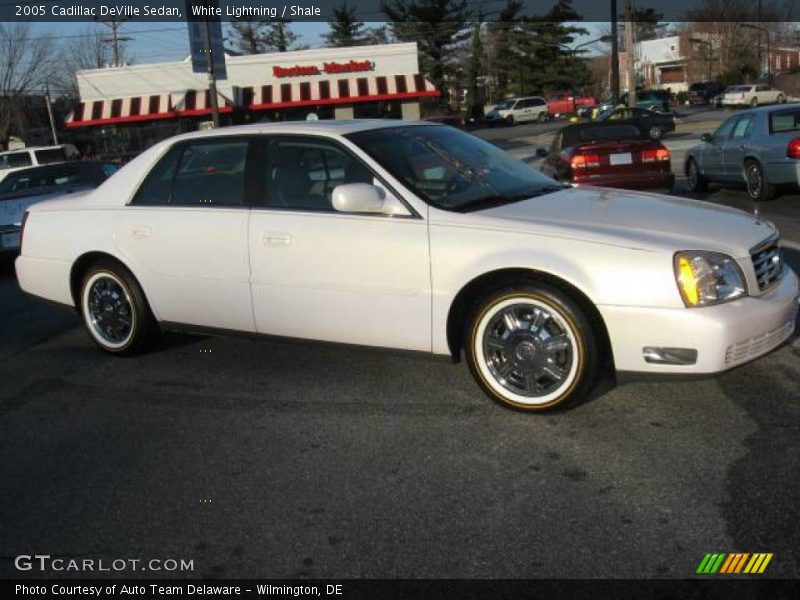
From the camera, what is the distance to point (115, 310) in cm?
567

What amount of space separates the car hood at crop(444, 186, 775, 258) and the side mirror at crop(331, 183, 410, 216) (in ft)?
1.32

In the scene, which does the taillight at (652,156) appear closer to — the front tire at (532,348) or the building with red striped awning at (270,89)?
the front tire at (532,348)

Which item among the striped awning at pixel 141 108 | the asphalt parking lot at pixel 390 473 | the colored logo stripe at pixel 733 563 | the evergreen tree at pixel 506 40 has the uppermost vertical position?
the evergreen tree at pixel 506 40

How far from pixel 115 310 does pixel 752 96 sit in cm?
5375

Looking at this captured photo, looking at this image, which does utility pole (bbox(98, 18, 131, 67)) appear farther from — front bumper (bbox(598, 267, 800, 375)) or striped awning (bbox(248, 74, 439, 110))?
front bumper (bbox(598, 267, 800, 375))

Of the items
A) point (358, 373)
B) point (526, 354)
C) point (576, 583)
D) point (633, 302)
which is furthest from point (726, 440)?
point (358, 373)

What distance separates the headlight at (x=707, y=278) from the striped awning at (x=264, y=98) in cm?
2878

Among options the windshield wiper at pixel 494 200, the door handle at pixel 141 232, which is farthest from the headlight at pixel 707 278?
the door handle at pixel 141 232

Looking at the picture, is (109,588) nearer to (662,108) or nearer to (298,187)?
(298,187)

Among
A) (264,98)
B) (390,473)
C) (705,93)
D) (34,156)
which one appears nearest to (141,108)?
(264,98)

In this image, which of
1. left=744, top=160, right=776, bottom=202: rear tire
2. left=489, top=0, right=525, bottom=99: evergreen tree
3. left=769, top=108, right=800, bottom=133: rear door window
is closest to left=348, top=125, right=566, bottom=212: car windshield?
left=744, top=160, right=776, bottom=202: rear tire

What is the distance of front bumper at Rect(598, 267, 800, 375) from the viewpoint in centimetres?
375

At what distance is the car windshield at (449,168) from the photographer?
4.55 m

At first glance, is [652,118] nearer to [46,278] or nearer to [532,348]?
[46,278]
